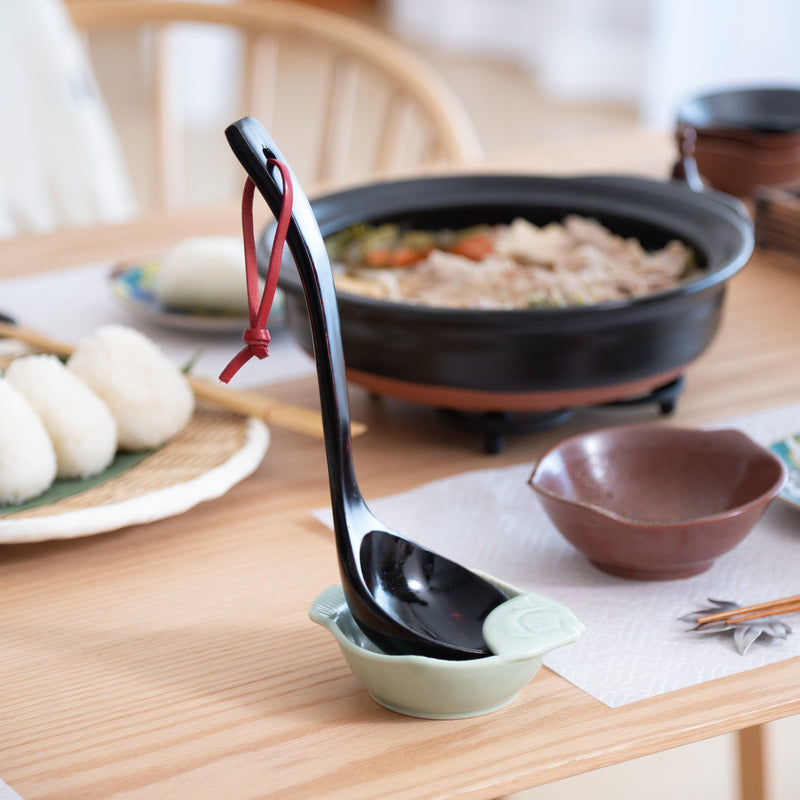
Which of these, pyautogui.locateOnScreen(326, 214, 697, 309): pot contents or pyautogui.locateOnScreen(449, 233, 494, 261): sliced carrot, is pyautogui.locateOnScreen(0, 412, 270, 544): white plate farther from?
pyautogui.locateOnScreen(449, 233, 494, 261): sliced carrot

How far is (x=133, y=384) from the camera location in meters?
0.83

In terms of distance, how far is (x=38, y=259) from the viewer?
1366 millimetres

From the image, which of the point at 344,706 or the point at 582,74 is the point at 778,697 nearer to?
the point at 344,706

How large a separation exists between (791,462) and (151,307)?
2.11 feet

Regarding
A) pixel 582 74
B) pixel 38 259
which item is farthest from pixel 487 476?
pixel 582 74

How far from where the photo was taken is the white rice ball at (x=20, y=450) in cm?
74

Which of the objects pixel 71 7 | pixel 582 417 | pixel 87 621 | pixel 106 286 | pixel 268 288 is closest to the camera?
pixel 268 288

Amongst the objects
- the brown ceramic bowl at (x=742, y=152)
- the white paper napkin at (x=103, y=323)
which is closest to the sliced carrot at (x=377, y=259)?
the white paper napkin at (x=103, y=323)

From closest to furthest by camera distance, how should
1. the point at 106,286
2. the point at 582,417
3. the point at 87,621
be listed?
the point at 87,621
the point at 582,417
the point at 106,286

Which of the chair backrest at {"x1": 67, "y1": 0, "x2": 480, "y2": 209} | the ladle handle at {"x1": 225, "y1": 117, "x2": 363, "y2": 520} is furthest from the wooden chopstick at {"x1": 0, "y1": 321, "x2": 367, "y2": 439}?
the chair backrest at {"x1": 67, "y1": 0, "x2": 480, "y2": 209}

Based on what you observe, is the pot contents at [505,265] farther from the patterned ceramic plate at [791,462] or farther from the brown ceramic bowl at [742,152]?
the brown ceramic bowl at [742,152]

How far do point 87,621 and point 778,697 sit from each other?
1.33ft

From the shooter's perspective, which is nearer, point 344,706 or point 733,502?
point 344,706

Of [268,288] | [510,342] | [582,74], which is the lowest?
[582,74]
